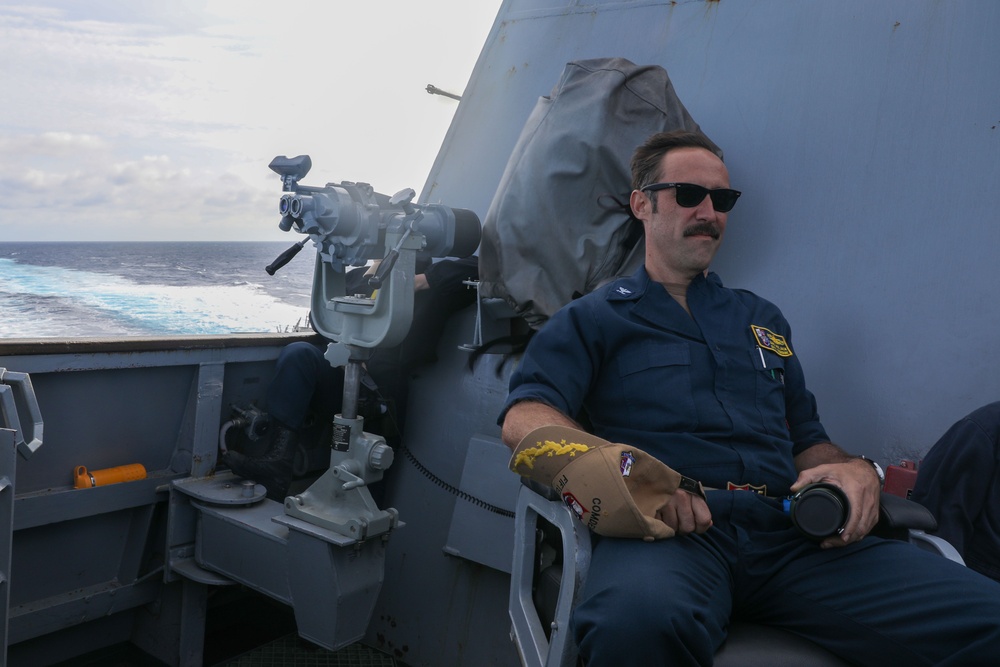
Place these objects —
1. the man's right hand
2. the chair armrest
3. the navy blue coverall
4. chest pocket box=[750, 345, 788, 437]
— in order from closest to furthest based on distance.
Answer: the navy blue coverall → the man's right hand → the chair armrest → chest pocket box=[750, 345, 788, 437]

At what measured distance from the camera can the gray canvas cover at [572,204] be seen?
2.20 m

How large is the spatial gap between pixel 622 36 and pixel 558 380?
1740 millimetres

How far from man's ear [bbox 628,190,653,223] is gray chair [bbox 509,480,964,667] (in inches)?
26.4

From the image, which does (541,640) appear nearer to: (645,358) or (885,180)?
(645,358)

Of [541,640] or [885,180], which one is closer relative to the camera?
[541,640]

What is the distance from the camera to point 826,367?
2.04m

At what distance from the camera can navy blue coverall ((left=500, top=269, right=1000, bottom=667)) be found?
1.18 meters

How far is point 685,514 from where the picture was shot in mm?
1321

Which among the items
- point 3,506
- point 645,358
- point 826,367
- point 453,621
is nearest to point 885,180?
point 826,367

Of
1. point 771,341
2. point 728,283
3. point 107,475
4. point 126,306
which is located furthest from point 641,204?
point 126,306

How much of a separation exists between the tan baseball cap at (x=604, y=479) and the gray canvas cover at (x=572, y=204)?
2.95 feet

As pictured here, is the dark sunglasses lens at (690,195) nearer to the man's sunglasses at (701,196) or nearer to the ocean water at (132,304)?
the man's sunglasses at (701,196)

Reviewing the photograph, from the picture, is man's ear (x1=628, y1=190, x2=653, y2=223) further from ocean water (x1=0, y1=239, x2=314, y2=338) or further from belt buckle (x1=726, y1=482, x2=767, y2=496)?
ocean water (x1=0, y1=239, x2=314, y2=338)

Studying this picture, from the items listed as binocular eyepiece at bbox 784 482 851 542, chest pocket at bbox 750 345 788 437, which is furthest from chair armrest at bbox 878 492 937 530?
chest pocket at bbox 750 345 788 437
